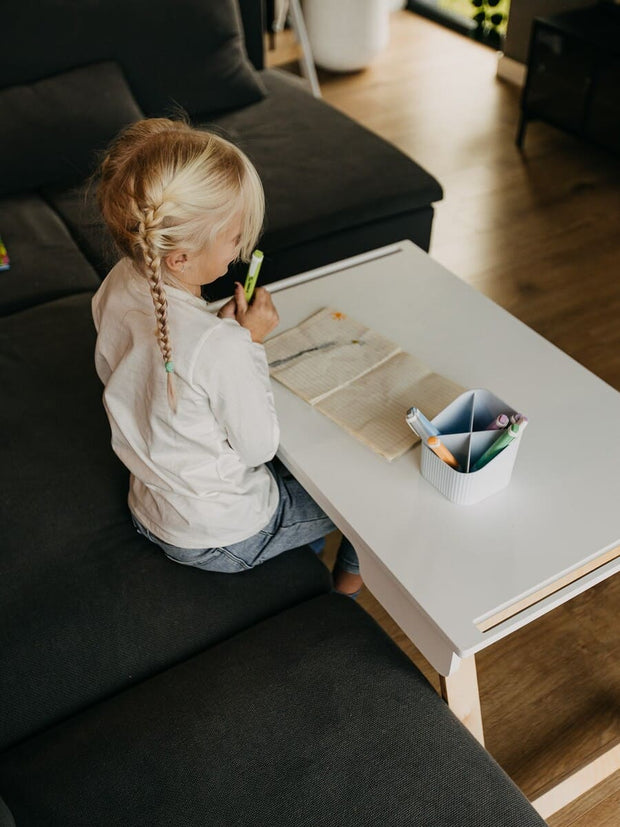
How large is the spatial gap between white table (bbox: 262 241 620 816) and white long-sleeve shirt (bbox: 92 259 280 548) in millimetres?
111

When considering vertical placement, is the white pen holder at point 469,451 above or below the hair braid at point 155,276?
below

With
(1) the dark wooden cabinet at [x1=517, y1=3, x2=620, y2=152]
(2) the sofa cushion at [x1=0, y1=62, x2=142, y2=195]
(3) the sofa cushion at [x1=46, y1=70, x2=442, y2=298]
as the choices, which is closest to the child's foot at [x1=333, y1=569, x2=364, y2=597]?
(3) the sofa cushion at [x1=46, y1=70, x2=442, y2=298]

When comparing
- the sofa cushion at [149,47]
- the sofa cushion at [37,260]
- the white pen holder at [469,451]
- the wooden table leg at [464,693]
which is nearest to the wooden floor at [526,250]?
the white pen holder at [469,451]

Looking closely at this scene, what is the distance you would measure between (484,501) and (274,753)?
0.46 metres

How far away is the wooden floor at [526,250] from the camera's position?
1.54m

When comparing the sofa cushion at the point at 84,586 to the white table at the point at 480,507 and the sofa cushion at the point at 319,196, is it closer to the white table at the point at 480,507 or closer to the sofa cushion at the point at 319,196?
the white table at the point at 480,507

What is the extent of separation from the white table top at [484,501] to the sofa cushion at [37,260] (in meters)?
0.69

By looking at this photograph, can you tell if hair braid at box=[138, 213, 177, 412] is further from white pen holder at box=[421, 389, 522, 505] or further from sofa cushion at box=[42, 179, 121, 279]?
sofa cushion at box=[42, 179, 121, 279]

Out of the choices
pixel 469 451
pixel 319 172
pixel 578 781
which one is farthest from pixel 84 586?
pixel 319 172

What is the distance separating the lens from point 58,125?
230 centimetres

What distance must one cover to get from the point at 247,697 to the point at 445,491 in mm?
411

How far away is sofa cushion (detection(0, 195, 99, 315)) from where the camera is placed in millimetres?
1960

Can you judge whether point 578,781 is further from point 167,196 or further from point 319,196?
point 319,196

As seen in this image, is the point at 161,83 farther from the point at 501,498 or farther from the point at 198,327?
the point at 501,498
